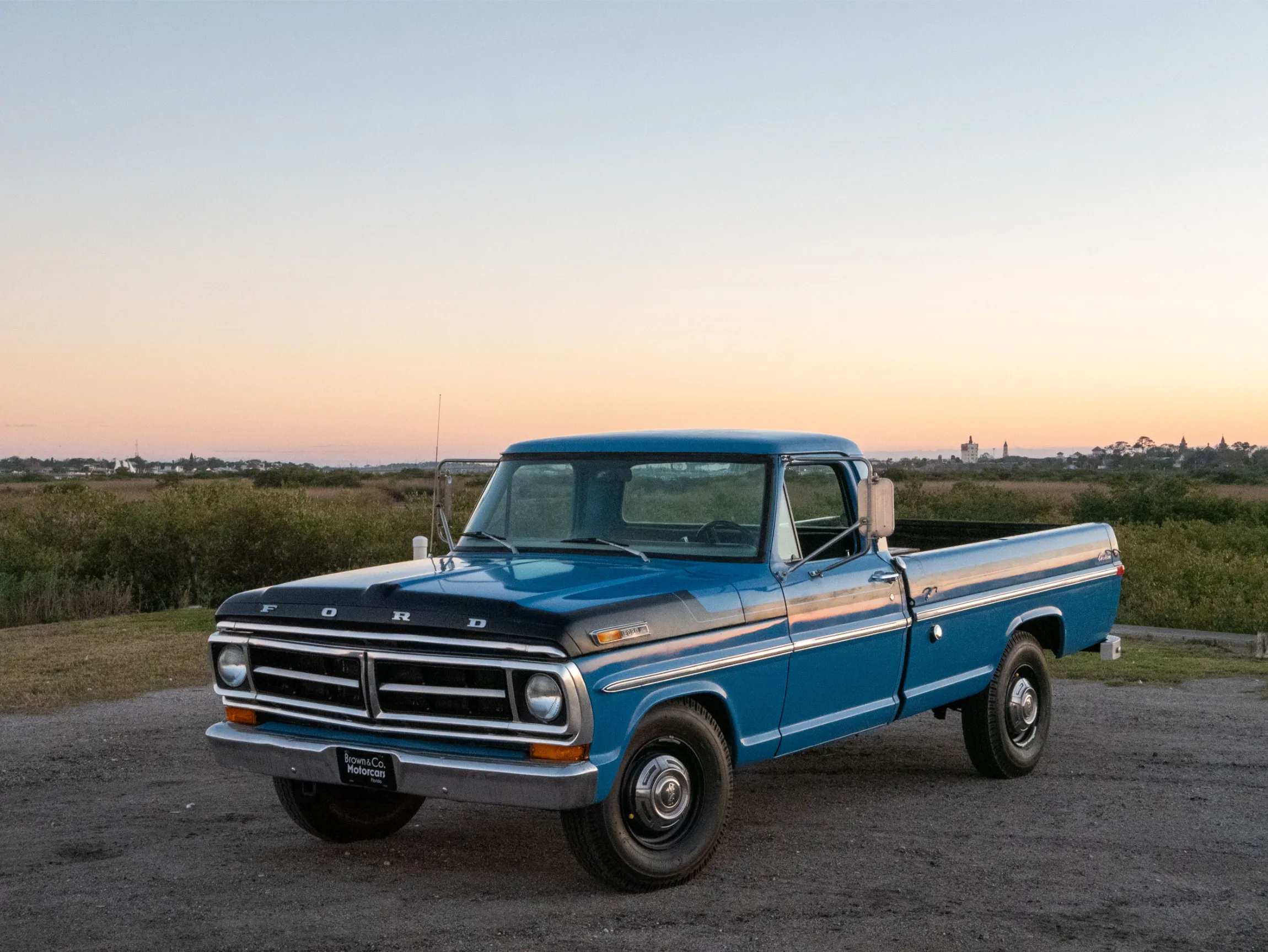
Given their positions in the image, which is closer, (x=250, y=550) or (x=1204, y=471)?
(x=250, y=550)

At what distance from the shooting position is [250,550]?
2520cm

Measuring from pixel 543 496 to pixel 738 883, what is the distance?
2.29m

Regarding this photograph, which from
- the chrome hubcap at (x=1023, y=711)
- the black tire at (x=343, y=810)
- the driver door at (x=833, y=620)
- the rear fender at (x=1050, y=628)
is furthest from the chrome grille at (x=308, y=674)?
the rear fender at (x=1050, y=628)

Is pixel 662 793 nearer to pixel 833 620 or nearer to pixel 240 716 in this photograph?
pixel 833 620

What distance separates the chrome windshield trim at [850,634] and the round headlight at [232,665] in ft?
8.54

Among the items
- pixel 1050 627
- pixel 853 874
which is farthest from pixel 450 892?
pixel 1050 627

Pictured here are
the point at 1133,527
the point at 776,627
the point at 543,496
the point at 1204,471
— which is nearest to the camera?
the point at 776,627

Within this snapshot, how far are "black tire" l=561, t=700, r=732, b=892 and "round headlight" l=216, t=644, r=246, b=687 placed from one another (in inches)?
66.5

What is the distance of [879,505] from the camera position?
21.8 ft

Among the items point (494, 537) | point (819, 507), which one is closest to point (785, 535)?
point (819, 507)

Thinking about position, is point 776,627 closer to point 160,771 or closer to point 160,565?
point 160,771

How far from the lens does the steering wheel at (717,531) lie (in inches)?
259

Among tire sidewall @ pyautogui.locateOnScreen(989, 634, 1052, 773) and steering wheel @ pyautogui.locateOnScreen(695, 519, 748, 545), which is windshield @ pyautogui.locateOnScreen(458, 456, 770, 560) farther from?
tire sidewall @ pyautogui.locateOnScreen(989, 634, 1052, 773)

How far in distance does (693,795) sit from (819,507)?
1.98m
